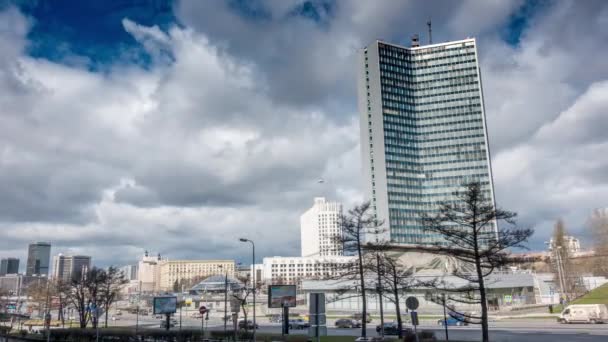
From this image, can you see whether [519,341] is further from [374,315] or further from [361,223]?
[374,315]

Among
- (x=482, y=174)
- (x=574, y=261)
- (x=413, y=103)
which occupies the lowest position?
(x=574, y=261)

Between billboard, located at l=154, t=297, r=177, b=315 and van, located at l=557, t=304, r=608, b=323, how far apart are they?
4596 centimetres

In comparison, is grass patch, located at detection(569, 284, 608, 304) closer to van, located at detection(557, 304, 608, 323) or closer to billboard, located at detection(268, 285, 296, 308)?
van, located at detection(557, 304, 608, 323)

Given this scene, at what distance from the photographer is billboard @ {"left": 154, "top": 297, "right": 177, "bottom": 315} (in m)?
56.2

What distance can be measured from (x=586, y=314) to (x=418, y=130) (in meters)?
136

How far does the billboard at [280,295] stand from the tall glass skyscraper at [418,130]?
12810cm

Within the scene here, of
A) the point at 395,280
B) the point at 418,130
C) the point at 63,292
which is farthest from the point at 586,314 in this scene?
the point at 418,130

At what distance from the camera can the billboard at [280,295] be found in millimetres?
46438

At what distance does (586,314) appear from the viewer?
5562cm

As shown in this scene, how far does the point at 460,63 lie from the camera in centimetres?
18938

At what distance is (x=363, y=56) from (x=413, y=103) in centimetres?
2701

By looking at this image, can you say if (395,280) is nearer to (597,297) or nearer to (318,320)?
(318,320)

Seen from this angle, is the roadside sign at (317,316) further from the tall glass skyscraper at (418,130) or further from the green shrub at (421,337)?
the tall glass skyscraper at (418,130)

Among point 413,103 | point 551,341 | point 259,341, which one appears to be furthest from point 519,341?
point 413,103
